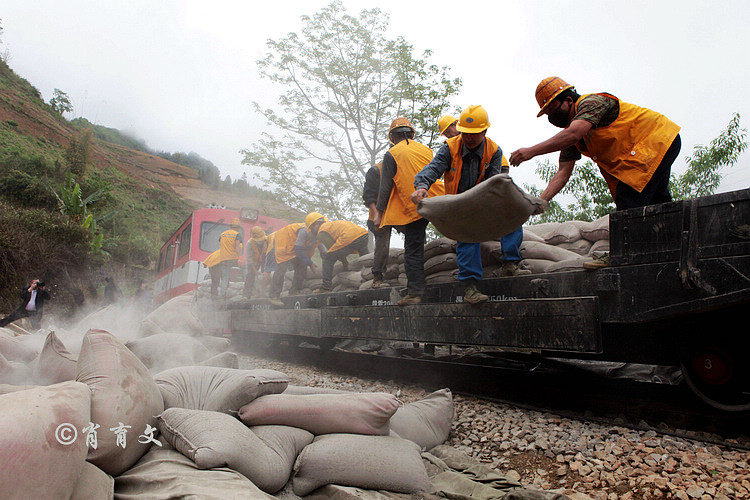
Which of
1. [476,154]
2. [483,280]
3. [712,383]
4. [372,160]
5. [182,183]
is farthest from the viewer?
[182,183]

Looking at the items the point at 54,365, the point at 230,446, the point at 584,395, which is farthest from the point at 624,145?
the point at 54,365

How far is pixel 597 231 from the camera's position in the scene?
388 cm

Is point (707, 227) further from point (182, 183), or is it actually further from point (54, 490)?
point (182, 183)

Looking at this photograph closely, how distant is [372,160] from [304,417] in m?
13.4

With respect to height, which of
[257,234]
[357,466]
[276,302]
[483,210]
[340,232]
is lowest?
[357,466]

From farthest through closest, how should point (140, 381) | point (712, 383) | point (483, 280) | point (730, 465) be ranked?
point (483, 280), point (712, 383), point (730, 465), point (140, 381)

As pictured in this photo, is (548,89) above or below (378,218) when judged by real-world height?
above

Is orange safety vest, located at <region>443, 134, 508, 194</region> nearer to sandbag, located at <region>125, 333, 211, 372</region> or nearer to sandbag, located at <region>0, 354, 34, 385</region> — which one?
sandbag, located at <region>125, 333, 211, 372</region>

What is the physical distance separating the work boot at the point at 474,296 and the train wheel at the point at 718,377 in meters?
1.23

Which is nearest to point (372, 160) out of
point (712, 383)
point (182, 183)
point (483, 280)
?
point (483, 280)

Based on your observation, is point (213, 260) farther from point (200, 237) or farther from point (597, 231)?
point (597, 231)

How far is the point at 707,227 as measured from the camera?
2.29 m

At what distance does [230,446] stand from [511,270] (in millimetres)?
2603

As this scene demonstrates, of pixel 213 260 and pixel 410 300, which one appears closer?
pixel 410 300
